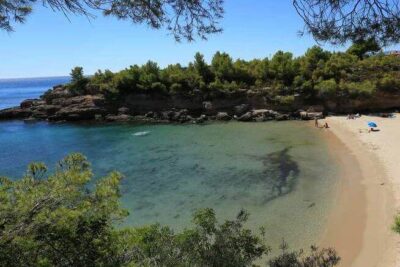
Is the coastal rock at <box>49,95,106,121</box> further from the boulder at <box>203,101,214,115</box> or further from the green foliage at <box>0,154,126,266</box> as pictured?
the green foliage at <box>0,154,126,266</box>

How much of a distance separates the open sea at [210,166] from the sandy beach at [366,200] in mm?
858

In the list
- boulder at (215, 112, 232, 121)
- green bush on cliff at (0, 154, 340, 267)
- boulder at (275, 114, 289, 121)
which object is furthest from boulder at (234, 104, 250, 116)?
green bush on cliff at (0, 154, 340, 267)

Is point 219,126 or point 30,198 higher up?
point 30,198

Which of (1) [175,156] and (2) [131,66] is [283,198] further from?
(2) [131,66]

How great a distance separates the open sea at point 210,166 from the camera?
21.0 meters

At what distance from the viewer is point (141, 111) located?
5894 cm

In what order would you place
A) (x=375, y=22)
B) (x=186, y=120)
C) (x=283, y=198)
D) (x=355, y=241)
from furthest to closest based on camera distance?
(x=186, y=120) → (x=283, y=198) → (x=355, y=241) → (x=375, y=22)

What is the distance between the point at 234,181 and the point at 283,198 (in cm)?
454

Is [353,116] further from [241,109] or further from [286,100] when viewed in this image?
[241,109]

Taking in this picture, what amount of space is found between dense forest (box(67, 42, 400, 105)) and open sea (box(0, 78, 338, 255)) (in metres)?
7.28

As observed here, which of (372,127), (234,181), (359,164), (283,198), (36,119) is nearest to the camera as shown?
(283,198)

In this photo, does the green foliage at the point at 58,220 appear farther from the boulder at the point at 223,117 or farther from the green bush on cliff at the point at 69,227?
the boulder at the point at 223,117

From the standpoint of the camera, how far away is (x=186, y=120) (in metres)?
52.9

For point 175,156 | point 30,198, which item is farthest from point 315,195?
point 30,198
